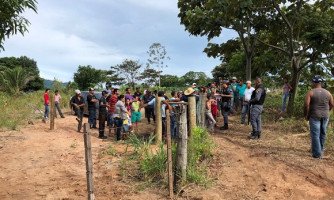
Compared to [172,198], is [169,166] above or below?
above

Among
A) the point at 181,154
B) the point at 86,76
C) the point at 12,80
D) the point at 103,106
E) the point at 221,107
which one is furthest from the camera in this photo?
the point at 86,76

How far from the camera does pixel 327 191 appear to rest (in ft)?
23.5

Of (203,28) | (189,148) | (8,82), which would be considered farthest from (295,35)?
(8,82)

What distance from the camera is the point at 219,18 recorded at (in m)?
14.6

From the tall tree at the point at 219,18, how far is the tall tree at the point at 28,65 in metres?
43.2

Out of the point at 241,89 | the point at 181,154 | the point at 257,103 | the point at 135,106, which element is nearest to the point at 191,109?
the point at 257,103

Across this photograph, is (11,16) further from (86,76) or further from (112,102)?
(86,76)

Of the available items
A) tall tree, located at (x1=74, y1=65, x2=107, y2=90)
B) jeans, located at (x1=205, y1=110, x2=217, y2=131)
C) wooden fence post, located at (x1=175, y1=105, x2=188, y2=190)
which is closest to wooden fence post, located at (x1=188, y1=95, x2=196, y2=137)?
jeans, located at (x1=205, y1=110, x2=217, y2=131)

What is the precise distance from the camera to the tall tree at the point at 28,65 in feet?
196

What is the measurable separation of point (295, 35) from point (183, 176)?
11.0 metres

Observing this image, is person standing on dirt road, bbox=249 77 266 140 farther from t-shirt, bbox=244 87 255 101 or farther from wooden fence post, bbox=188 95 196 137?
t-shirt, bbox=244 87 255 101

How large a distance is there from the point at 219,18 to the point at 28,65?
211ft

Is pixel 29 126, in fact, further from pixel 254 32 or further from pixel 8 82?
pixel 8 82

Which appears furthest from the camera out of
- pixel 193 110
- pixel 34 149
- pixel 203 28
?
pixel 203 28
